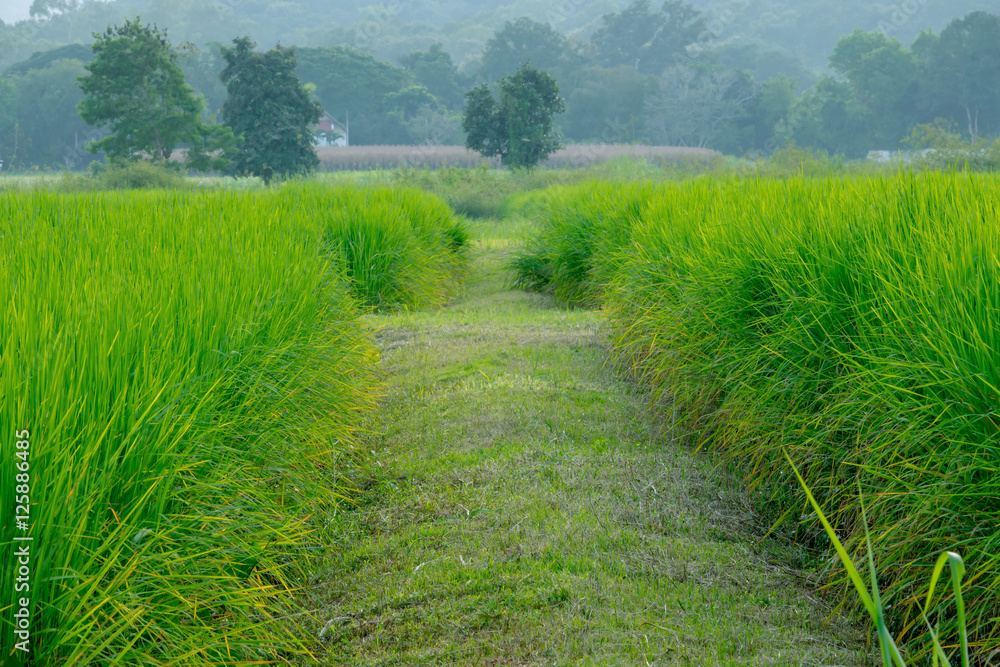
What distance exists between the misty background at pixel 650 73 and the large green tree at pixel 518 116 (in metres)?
10.1

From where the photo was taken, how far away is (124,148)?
2227 centimetres

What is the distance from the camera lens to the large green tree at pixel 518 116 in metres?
26.3

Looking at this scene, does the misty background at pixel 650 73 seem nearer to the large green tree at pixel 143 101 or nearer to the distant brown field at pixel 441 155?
the large green tree at pixel 143 101

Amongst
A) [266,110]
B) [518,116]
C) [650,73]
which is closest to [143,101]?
[266,110]

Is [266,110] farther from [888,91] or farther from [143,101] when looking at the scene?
[888,91]

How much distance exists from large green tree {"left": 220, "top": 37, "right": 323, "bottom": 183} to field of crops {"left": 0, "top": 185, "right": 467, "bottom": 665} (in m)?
21.5

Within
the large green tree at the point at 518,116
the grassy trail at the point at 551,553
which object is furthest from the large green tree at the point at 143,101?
the grassy trail at the point at 551,553

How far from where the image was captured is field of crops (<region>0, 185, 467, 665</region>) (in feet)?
4.14

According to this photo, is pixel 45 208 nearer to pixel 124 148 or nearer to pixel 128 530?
pixel 128 530

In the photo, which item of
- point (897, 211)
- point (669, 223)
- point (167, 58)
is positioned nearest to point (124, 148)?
point (167, 58)

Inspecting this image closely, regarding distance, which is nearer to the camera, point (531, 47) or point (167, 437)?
point (167, 437)

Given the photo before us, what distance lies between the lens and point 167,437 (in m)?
1.67

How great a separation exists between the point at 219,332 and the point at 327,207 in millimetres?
4722

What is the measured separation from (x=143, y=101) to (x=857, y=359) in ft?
80.2
